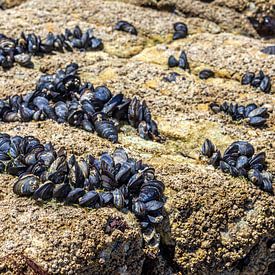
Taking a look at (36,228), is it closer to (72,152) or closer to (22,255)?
(22,255)

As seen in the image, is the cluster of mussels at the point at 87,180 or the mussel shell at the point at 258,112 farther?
the mussel shell at the point at 258,112

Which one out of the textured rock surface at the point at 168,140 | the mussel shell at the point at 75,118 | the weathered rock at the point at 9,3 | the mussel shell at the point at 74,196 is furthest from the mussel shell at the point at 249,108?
the weathered rock at the point at 9,3

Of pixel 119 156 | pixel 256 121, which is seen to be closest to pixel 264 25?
pixel 256 121

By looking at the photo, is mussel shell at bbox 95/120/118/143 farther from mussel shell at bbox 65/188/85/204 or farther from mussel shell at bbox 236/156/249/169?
mussel shell at bbox 236/156/249/169

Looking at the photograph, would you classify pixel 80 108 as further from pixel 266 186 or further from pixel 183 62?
pixel 266 186

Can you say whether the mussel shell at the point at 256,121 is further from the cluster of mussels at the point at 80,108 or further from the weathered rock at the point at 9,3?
the weathered rock at the point at 9,3

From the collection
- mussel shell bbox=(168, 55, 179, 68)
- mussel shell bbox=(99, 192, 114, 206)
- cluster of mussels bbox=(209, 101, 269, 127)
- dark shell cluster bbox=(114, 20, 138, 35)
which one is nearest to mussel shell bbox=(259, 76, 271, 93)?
cluster of mussels bbox=(209, 101, 269, 127)
